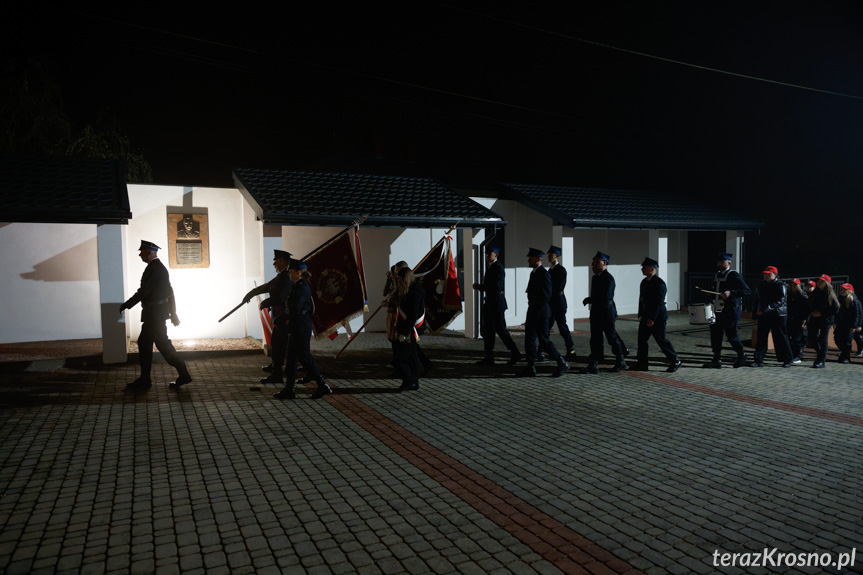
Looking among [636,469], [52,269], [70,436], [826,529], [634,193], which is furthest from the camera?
[634,193]

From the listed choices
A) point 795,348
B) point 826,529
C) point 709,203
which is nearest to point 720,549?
point 826,529

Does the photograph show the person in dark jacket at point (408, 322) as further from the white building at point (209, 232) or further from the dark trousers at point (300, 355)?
the white building at point (209, 232)

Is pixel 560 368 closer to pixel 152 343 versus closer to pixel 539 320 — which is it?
pixel 539 320

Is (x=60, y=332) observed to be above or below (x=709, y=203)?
below

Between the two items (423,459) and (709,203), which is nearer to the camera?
(423,459)

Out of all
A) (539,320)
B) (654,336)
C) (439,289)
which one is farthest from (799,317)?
(439,289)

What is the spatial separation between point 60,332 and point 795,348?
14.1 m

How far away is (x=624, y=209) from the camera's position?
15.6 meters

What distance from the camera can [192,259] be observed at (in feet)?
40.5

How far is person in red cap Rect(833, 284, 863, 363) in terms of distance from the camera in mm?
10586

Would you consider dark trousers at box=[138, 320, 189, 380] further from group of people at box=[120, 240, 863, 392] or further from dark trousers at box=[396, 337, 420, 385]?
dark trousers at box=[396, 337, 420, 385]

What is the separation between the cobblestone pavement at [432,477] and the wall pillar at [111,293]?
1623 millimetres

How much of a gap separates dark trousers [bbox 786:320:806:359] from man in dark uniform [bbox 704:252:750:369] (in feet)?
3.70

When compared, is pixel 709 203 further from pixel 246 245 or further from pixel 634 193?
pixel 246 245
